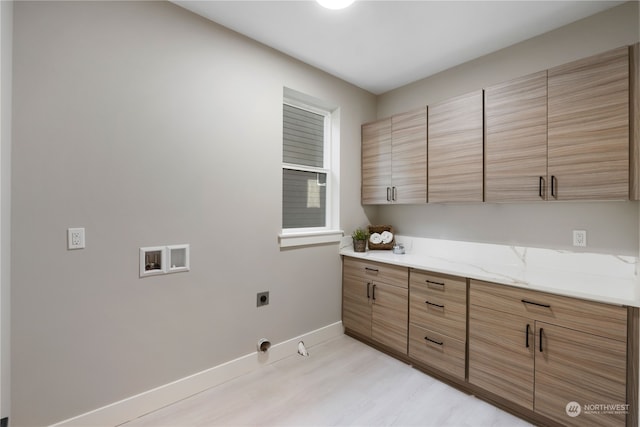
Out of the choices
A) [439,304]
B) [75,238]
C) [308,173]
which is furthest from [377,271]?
[75,238]

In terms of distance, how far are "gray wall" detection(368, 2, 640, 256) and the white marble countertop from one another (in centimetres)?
7

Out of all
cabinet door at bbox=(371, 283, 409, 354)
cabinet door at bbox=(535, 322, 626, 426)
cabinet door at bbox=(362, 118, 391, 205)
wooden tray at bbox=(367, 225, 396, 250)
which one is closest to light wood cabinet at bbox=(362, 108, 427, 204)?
cabinet door at bbox=(362, 118, 391, 205)

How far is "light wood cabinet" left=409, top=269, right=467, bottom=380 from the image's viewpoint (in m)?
2.10

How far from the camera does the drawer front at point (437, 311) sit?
210 cm

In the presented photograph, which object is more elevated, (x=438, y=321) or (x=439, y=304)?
(x=439, y=304)

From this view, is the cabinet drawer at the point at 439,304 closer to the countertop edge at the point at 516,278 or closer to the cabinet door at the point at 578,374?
the countertop edge at the point at 516,278

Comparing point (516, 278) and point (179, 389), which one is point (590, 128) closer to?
point (516, 278)

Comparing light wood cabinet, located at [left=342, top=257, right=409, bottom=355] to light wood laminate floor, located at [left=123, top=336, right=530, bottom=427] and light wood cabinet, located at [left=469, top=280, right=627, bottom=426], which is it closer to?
light wood laminate floor, located at [left=123, top=336, right=530, bottom=427]

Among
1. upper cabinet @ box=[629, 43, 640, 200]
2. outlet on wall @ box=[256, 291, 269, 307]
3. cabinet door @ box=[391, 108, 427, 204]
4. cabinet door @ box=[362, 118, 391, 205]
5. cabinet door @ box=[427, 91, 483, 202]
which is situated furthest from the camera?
cabinet door @ box=[362, 118, 391, 205]

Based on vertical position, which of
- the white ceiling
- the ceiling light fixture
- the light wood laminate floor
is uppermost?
the white ceiling

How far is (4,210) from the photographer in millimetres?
1336

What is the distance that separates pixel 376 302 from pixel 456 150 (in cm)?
156

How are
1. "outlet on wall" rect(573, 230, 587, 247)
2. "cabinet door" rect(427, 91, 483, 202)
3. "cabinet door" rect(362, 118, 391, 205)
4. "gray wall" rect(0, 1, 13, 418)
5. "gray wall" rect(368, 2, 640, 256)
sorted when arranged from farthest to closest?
"cabinet door" rect(362, 118, 391, 205), "cabinet door" rect(427, 91, 483, 202), "outlet on wall" rect(573, 230, 587, 247), "gray wall" rect(368, 2, 640, 256), "gray wall" rect(0, 1, 13, 418)

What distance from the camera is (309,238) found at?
2.71 metres
